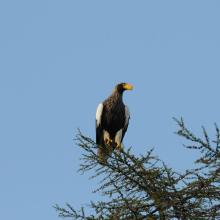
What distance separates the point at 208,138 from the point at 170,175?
1599 mm

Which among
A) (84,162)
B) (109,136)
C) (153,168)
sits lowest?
(153,168)

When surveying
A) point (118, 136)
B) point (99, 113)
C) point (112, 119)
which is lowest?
point (118, 136)

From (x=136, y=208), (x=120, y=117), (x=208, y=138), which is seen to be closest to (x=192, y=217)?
(x=136, y=208)

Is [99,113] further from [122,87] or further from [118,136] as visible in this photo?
[122,87]

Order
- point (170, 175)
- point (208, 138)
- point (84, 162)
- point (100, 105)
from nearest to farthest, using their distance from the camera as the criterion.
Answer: point (208, 138)
point (170, 175)
point (84, 162)
point (100, 105)

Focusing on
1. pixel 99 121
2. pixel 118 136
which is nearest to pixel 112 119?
pixel 99 121

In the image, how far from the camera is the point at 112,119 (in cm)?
920

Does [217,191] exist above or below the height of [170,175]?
below

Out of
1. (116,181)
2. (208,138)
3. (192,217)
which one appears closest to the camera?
(208,138)

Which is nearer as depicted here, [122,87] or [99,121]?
[99,121]

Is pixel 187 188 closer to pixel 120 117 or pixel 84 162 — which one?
pixel 84 162

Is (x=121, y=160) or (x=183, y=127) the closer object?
(x=183, y=127)

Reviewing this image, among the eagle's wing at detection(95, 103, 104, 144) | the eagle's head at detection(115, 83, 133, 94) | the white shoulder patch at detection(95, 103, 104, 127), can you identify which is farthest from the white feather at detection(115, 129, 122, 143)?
the eagle's head at detection(115, 83, 133, 94)

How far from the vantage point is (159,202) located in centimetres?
496
